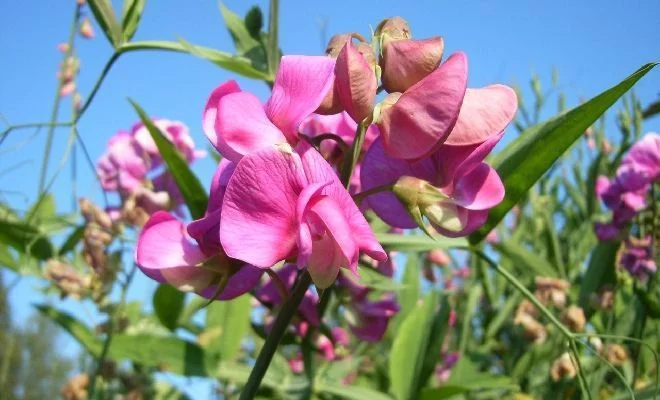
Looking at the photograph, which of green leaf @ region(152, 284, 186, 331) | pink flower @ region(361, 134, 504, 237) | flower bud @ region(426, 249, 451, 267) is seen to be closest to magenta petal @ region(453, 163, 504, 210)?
pink flower @ region(361, 134, 504, 237)

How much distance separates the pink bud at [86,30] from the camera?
2.23 meters

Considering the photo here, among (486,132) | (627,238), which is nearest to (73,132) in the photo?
(486,132)

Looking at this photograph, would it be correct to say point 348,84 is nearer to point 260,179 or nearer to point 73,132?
point 260,179

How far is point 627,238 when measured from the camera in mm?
1362

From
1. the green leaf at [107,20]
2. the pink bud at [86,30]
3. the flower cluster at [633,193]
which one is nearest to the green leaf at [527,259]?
the flower cluster at [633,193]

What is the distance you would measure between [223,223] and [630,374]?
3.64 ft

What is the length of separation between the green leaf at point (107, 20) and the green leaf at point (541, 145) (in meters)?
0.48

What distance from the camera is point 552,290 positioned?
1.37 meters

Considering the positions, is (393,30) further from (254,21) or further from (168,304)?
(168,304)

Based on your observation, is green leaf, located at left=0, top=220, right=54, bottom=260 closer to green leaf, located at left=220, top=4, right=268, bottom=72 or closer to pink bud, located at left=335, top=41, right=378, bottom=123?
green leaf, located at left=220, top=4, right=268, bottom=72

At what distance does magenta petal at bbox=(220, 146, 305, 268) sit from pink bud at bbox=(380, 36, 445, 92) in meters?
0.13

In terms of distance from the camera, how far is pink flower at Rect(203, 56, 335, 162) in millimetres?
623

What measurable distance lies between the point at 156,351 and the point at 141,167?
0.39 meters

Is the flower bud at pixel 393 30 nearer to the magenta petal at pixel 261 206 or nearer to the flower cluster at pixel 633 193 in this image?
the magenta petal at pixel 261 206
